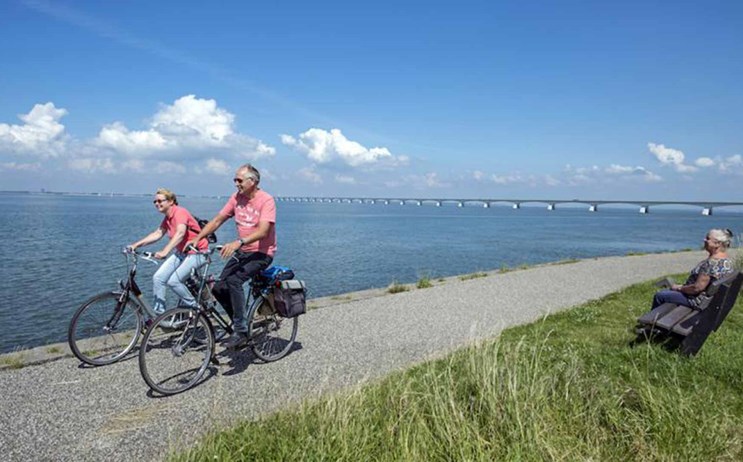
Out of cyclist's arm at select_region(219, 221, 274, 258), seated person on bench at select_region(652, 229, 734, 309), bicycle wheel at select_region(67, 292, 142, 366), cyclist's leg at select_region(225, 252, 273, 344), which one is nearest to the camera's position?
cyclist's arm at select_region(219, 221, 274, 258)

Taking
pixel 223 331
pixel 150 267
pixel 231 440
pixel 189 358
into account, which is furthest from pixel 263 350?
pixel 150 267

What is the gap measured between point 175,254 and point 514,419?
4.45 metres

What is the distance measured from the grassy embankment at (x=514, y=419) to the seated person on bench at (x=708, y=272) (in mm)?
1578

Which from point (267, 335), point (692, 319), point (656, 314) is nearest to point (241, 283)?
point (267, 335)

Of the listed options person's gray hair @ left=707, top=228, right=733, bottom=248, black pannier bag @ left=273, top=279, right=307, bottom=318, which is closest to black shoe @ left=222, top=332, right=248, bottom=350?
black pannier bag @ left=273, top=279, right=307, bottom=318

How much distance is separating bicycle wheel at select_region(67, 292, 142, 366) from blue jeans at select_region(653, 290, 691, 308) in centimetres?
720

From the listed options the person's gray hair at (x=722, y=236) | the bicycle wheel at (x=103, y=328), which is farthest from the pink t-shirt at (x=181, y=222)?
the person's gray hair at (x=722, y=236)

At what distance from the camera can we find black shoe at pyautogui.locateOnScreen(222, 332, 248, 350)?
5.27 meters

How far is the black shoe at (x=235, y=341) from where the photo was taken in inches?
207

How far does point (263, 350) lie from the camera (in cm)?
588

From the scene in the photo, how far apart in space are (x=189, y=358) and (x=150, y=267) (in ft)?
49.9

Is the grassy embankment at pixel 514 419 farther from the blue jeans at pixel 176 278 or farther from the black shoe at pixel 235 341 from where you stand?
the blue jeans at pixel 176 278

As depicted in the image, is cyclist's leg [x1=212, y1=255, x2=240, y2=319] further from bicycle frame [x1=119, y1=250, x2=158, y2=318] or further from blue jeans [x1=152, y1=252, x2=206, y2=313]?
bicycle frame [x1=119, y1=250, x2=158, y2=318]

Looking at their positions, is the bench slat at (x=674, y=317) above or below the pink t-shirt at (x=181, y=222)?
below
